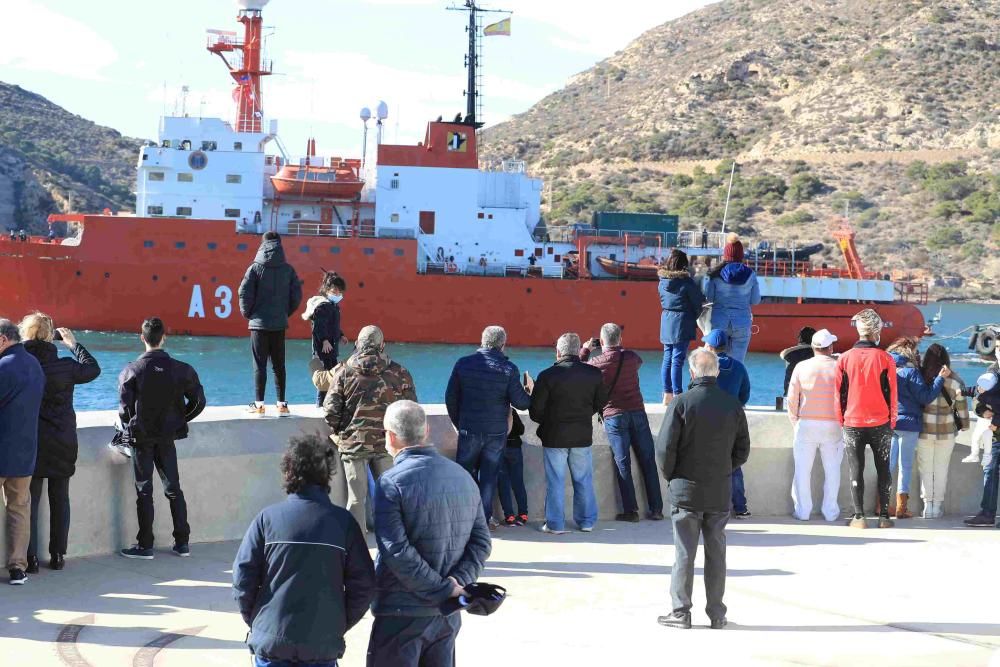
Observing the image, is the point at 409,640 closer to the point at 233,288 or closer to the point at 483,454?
the point at 483,454

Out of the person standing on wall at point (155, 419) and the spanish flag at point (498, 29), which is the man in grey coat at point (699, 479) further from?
the spanish flag at point (498, 29)

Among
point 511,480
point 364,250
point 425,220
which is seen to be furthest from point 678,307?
point 425,220

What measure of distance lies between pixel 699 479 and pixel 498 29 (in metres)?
30.9

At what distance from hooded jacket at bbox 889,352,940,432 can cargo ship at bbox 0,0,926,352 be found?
24.9 m

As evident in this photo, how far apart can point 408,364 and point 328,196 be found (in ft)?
19.8

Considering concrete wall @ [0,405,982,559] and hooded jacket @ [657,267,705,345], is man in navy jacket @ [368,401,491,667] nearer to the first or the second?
concrete wall @ [0,405,982,559]

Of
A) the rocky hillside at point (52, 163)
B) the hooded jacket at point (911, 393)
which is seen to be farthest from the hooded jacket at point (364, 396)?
the rocky hillside at point (52, 163)

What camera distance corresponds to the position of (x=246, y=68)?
34312 millimetres

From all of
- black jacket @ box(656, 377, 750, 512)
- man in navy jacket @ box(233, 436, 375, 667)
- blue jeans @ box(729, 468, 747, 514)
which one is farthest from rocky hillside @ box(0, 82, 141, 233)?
man in navy jacket @ box(233, 436, 375, 667)

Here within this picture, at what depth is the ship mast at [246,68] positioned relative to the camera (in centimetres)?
3419

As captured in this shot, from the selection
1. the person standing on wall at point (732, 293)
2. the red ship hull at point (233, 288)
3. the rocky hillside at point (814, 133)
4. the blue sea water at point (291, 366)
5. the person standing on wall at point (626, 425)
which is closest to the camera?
the person standing on wall at point (626, 425)

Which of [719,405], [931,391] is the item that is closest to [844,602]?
[719,405]

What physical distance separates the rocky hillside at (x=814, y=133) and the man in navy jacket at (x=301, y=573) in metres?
66.4

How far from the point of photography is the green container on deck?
3597 cm
